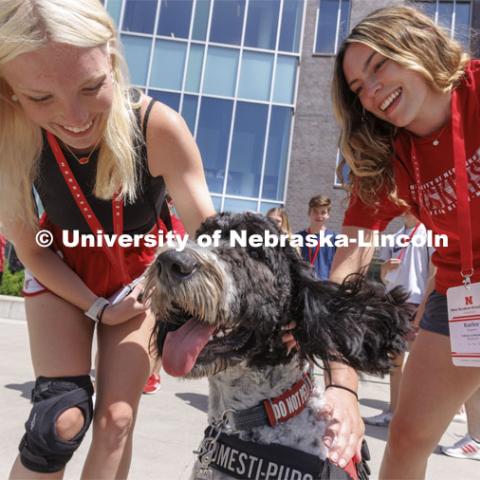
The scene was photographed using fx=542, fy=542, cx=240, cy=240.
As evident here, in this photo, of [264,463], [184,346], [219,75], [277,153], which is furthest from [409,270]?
[219,75]

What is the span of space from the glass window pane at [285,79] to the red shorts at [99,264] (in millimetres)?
15238

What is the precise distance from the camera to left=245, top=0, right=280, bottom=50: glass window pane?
1655 cm

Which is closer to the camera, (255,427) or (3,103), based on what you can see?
(255,427)

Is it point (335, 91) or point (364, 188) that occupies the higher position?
point (335, 91)

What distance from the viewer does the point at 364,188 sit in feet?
8.27

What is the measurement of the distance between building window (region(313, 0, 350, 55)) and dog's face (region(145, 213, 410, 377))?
17176mm

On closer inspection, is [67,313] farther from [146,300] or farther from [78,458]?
[78,458]

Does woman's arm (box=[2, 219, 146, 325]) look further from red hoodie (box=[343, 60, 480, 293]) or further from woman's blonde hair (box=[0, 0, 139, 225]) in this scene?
red hoodie (box=[343, 60, 480, 293])

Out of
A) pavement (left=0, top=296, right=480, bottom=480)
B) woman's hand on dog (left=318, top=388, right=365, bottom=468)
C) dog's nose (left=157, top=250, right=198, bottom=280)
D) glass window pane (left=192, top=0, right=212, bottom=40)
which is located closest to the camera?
dog's nose (left=157, top=250, right=198, bottom=280)

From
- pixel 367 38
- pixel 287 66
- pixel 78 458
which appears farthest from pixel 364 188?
pixel 287 66

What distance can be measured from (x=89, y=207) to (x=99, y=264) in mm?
289

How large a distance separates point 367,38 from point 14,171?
153cm

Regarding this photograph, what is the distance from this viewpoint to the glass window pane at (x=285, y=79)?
55.8ft

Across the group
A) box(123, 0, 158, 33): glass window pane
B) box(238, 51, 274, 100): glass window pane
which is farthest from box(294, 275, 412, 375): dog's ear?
box(123, 0, 158, 33): glass window pane
